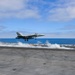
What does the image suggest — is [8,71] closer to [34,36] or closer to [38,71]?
[38,71]

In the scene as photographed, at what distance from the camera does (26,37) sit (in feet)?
219

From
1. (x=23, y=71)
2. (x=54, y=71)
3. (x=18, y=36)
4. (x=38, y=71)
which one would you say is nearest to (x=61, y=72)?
(x=54, y=71)

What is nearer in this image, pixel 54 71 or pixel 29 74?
pixel 29 74

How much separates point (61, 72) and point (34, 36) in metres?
55.3

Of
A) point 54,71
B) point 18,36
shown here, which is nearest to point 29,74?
point 54,71

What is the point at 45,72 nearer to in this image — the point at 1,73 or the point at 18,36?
the point at 1,73

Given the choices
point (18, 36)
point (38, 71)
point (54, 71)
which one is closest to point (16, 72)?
point (38, 71)

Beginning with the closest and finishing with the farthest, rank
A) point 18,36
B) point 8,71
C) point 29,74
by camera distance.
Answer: point 29,74
point 8,71
point 18,36

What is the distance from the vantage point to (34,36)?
6712cm

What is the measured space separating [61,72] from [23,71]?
215 centimetres

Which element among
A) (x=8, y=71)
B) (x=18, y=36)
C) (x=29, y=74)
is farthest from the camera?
(x=18, y=36)

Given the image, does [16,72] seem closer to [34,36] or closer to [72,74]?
[72,74]

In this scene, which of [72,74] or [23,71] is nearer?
[72,74]

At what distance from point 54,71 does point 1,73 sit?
2.99 meters
